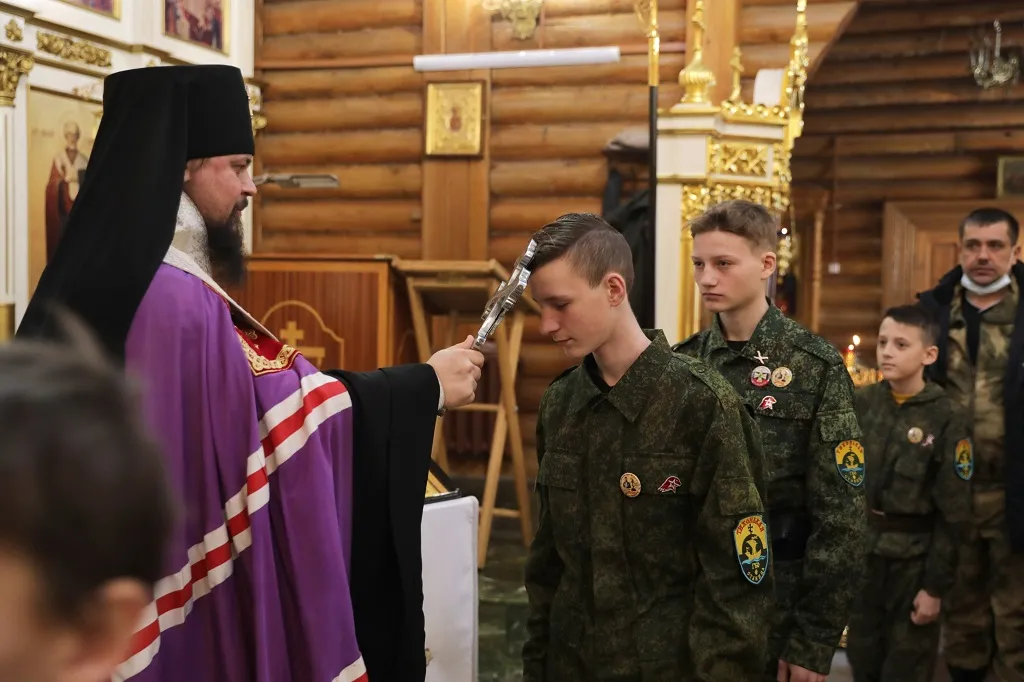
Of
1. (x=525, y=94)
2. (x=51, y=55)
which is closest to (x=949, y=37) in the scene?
(x=525, y=94)

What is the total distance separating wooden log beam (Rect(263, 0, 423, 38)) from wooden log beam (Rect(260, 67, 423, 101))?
336 mm

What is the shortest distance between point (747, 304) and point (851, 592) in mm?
705

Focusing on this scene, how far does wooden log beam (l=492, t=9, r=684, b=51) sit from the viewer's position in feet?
22.0

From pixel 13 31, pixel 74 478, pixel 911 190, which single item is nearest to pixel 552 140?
pixel 13 31

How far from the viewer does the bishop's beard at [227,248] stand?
6.48 ft

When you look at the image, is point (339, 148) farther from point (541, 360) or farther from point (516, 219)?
point (541, 360)

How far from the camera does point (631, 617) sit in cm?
179

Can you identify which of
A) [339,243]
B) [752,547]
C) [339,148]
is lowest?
[752,547]

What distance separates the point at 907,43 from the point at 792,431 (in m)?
7.97

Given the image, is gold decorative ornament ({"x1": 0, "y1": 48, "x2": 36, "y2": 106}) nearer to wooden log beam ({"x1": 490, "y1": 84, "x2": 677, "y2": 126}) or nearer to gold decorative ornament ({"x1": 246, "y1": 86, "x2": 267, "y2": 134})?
gold decorative ornament ({"x1": 246, "y1": 86, "x2": 267, "y2": 134})

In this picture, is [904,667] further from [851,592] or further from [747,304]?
[747,304]

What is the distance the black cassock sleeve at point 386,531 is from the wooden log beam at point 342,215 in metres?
5.42

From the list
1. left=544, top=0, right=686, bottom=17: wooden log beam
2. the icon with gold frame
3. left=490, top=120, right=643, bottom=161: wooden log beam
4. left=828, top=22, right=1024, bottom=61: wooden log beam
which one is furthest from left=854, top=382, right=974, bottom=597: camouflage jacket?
left=828, top=22, right=1024, bottom=61: wooden log beam

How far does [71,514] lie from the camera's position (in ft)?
1.84
